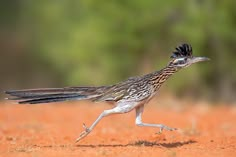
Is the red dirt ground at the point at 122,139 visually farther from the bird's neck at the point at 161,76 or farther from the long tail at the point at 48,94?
the bird's neck at the point at 161,76

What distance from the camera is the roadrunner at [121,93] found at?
33.2 feet

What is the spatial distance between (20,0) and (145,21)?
93.1 ft

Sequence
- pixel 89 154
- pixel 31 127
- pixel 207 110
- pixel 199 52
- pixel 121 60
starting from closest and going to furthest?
1. pixel 89 154
2. pixel 31 127
3. pixel 207 110
4. pixel 199 52
5. pixel 121 60

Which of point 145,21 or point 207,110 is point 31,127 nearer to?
point 207,110

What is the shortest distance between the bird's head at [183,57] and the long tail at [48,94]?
1.29 metres

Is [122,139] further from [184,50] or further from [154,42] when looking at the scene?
[154,42]

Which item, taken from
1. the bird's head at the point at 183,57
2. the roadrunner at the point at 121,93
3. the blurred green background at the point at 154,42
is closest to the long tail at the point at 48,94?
the roadrunner at the point at 121,93

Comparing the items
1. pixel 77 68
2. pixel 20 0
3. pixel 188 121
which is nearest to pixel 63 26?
pixel 77 68

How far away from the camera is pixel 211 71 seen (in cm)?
2677

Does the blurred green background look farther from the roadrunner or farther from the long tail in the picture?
the long tail

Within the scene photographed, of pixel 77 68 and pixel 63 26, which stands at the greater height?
pixel 63 26

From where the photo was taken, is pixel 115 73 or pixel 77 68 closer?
pixel 115 73

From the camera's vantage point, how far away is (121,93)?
10.3m

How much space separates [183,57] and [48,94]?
212cm
